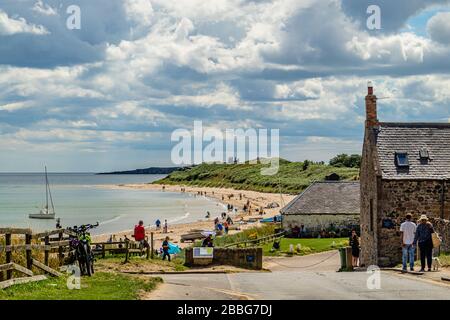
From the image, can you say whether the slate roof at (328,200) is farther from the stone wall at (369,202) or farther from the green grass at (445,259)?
the green grass at (445,259)

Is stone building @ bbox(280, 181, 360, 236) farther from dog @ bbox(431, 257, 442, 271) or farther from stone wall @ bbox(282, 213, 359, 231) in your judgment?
dog @ bbox(431, 257, 442, 271)

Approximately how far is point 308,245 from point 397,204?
1371cm

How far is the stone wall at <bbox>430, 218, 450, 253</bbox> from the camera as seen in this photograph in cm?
2729

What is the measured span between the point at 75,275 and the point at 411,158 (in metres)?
19.1

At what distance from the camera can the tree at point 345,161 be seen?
158m

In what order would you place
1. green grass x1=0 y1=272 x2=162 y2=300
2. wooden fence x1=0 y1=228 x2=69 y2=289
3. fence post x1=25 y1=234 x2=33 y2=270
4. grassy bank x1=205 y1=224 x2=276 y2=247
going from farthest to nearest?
1. grassy bank x1=205 y1=224 x2=276 y2=247
2. fence post x1=25 y1=234 x2=33 y2=270
3. wooden fence x1=0 y1=228 x2=69 y2=289
4. green grass x1=0 y1=272 x2=162 y2=300

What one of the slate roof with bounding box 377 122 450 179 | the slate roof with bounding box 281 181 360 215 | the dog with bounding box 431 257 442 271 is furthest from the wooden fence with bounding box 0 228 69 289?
the slate roof with bounding box 281 181 360 215

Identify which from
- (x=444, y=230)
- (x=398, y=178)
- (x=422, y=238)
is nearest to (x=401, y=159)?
(x=398, y=178)

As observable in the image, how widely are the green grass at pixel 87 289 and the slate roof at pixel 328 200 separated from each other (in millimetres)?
32638

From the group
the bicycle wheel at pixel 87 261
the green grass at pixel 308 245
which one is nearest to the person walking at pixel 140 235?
the green grass at pixel 308 245

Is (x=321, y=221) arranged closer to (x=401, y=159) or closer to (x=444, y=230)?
(x=401, y=159)

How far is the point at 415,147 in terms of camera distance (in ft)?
110
